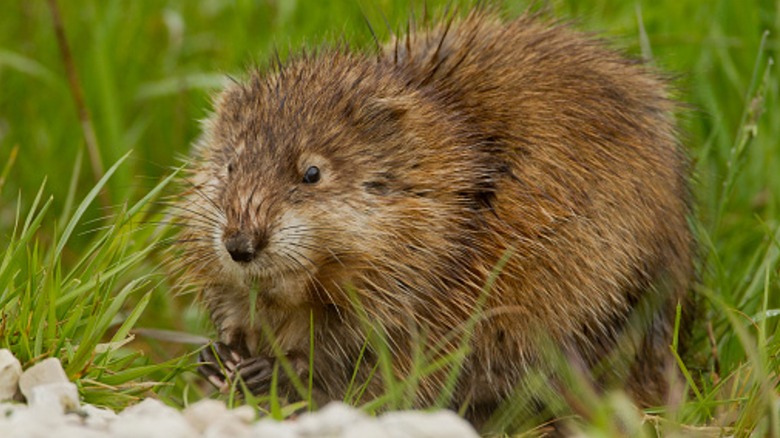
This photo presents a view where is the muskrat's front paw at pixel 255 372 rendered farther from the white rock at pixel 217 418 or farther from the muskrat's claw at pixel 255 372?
the white rock at pixel 217 418

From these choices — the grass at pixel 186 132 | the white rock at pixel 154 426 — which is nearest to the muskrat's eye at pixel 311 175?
the grass at pixel 186 132

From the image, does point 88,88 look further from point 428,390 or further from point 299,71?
point 428,390

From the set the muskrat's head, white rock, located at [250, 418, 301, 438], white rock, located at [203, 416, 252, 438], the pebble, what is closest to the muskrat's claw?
the muskrat's head

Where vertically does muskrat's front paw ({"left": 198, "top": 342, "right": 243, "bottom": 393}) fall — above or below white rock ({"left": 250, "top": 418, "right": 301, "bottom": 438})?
below

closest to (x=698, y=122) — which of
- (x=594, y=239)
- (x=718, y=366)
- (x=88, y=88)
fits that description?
(x=718, y=366)

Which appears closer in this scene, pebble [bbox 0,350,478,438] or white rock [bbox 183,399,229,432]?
pebble [bbox 0,350,478,438]

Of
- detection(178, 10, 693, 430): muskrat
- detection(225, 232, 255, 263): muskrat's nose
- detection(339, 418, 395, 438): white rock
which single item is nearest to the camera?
detection(339, 418, 395, 438): white rock

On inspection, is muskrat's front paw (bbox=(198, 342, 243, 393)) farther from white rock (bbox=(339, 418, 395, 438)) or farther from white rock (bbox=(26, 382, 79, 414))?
white rock (bbox=(339, 418, 395, 438))

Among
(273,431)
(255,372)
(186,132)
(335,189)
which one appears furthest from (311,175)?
(186,132)
